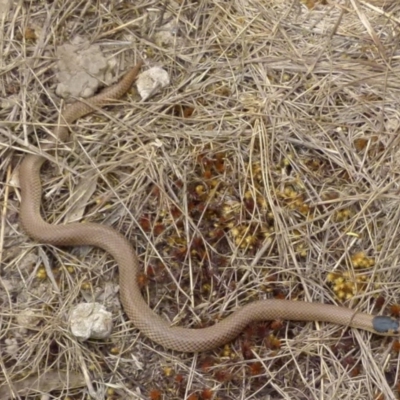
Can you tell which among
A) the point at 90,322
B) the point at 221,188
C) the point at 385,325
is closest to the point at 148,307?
the point at 90,322

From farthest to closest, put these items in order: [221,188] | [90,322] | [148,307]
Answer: [221,188] < [148,307] < [90,322]

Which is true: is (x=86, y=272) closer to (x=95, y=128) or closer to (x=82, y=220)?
(x=82, y=220)

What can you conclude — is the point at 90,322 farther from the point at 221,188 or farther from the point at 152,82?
the point at 152,82

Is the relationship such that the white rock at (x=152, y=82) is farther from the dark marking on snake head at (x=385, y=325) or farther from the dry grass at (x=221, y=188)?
the dark marking on snake head at (x=385, y=325)

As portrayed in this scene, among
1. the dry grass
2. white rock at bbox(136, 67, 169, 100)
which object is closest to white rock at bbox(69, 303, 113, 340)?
A: the dry grass

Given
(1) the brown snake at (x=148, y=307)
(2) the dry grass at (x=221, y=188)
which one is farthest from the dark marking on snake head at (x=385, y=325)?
(2) the dry grass at (x=221, y=188)

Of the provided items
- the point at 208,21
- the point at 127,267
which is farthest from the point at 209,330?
the point at 208,21
